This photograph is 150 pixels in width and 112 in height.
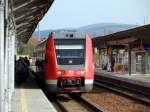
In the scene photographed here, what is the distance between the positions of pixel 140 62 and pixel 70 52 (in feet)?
88.2

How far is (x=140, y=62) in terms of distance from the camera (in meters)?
46.7

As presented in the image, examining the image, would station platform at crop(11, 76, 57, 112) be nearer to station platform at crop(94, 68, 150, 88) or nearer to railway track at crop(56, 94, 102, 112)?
railway track at crop(56, 94, 102, 112)

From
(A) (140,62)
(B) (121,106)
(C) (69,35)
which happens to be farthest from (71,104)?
(A) (140,62)

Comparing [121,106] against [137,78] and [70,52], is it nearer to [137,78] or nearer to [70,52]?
[70,52]

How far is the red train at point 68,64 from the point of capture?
787 inches

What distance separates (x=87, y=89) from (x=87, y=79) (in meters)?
0.42

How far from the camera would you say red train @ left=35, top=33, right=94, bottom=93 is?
20.0 metres

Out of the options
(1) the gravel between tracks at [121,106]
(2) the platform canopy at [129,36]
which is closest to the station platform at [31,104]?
(1) the gravel between tracks at [121,106]

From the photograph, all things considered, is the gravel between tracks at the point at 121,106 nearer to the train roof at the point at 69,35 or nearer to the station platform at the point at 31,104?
the station platform at the point at 31,104

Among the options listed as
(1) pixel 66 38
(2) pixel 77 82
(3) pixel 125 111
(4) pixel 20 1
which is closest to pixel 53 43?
(1) pixel 66 38

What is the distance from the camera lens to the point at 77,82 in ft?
65.9

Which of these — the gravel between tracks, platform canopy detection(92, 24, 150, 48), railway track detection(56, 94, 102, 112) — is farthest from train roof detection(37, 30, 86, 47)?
platform canopy detection(92, 24, 150, 48)

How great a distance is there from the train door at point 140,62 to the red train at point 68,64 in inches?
936

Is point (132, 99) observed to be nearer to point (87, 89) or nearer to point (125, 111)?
point (87, 89)
